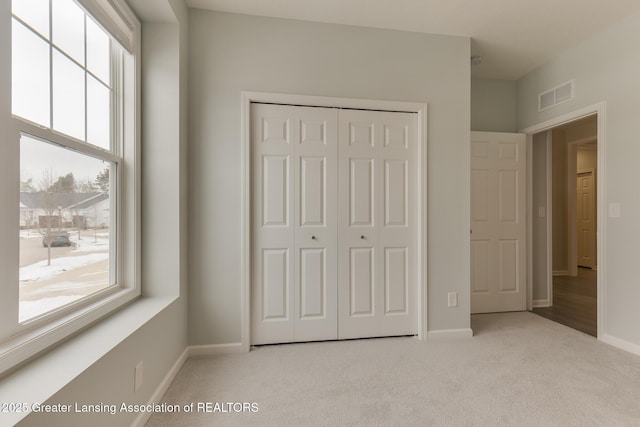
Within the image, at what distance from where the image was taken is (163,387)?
186cm

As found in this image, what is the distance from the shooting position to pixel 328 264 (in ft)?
8.47

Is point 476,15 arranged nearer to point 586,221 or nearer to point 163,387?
point 163,387

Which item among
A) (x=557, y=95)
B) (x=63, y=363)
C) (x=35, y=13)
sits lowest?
(x=63, y=363)

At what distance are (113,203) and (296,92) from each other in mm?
1561

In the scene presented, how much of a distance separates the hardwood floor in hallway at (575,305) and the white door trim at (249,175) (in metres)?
1.69

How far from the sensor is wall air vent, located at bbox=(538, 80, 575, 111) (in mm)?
2928

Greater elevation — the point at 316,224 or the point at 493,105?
the point at 493,105

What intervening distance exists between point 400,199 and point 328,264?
2.81ft

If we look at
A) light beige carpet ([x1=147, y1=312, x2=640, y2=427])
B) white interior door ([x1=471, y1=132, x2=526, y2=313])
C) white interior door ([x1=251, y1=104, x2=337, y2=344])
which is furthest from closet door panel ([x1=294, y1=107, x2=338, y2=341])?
white interior door ([x1=471, y1=132, x2=526, y2=313])

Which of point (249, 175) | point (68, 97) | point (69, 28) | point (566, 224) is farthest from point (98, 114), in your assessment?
point (566, 224)

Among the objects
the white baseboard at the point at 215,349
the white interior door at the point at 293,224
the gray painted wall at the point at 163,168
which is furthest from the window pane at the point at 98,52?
the white baseboard at the point at 215,349

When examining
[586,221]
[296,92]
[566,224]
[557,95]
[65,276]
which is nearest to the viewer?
[65,276]

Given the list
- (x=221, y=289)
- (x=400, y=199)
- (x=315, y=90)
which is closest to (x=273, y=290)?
(x=221, y=289)

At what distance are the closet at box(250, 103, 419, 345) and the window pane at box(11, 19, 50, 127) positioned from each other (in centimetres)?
134
